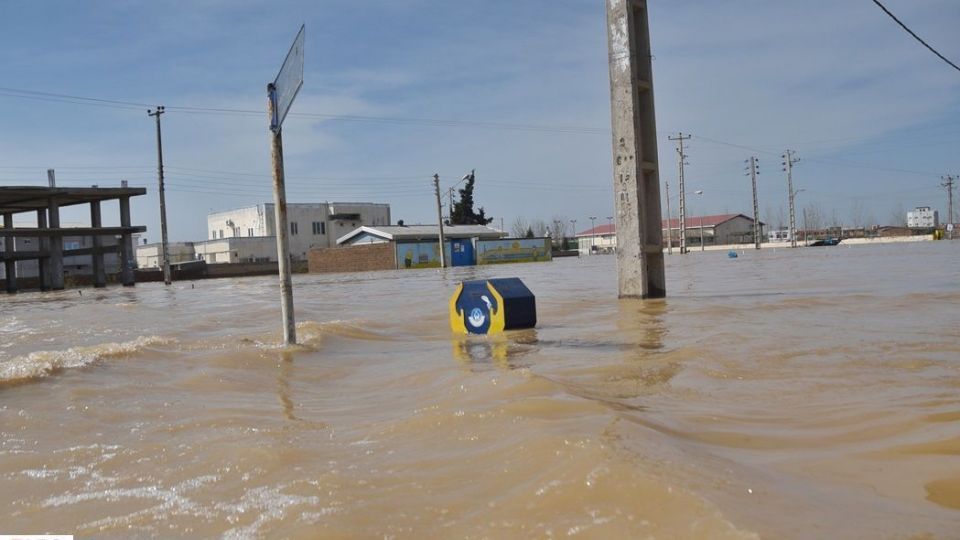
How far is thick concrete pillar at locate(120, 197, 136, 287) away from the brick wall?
16537 millimetres

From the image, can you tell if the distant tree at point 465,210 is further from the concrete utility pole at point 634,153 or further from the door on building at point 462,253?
the concrete utility pole at point 634,153

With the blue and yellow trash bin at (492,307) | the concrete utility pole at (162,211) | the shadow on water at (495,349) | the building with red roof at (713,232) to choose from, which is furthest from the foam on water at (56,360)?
the building with red roof at (713,232)

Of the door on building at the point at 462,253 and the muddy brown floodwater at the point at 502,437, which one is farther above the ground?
the door on building at the point at 462,253

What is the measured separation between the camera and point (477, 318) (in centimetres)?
967


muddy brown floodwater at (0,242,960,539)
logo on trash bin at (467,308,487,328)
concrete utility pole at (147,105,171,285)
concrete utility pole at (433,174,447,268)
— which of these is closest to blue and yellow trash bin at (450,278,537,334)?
logo on trash bin at (467,308,487,328)

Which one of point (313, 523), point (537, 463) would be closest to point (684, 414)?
point (537, 463)

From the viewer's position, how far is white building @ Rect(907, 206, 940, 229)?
140875 mm

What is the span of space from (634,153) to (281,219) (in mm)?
7168

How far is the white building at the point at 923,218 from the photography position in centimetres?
14088

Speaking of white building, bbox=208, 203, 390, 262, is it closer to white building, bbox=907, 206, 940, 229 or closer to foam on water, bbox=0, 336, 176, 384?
foam on water, bbox=0, 336, 176, 384

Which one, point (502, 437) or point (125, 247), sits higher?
point (125, 247)

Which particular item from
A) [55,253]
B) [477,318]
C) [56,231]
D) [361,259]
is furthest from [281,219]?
[361,259]

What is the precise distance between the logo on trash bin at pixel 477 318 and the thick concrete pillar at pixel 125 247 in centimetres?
3598

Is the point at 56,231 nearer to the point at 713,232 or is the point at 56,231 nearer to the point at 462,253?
the point at 462,253
